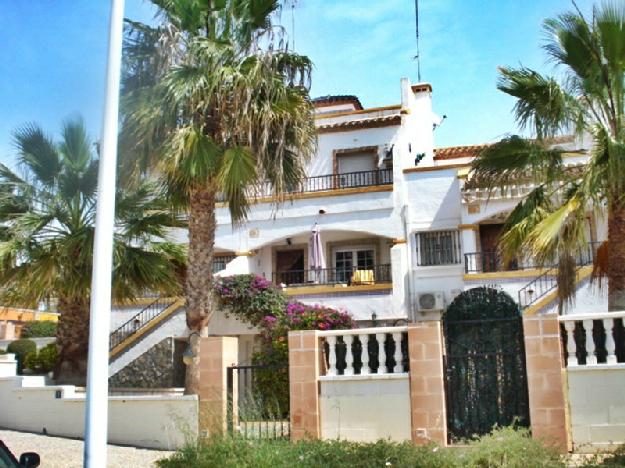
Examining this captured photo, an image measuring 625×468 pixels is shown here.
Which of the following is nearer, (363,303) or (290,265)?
(363,303)

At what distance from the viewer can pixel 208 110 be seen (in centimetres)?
1402

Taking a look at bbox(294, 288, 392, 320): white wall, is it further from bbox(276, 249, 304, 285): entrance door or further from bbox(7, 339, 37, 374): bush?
bbox(7, 339, 37, 374): bush

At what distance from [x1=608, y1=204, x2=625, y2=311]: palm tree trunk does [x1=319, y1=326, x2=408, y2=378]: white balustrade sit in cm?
341

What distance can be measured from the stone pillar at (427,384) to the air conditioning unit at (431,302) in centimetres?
1311

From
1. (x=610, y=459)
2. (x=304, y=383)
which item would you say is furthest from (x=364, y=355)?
(x=610, y=459)

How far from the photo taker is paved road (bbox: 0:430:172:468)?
11.4 metres

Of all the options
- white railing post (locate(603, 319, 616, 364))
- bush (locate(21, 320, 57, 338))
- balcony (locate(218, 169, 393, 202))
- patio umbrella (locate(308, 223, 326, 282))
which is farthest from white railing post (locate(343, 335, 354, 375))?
bush (locate(21, 320, 57, 338))

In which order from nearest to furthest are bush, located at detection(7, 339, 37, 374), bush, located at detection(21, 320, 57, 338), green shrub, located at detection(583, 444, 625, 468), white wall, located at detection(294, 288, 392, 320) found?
green shrub, located at detection(583, 444, 625, 468)
bush, located at detection(7, 339, 37, 374)
white wall, located at detection(294, 288, 392, 320)
bush, located at detection(21, 320, 57, 338)

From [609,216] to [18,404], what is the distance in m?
12.8

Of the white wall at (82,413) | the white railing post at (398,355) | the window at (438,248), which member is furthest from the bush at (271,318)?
the window at (438,248)

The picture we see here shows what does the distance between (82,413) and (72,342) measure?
1.88 meters

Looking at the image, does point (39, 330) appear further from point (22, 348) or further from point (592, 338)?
point (592, 338)

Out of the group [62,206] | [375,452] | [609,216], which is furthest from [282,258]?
[375,452]

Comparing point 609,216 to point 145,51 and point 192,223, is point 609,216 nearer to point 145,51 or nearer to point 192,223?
point 192,223
